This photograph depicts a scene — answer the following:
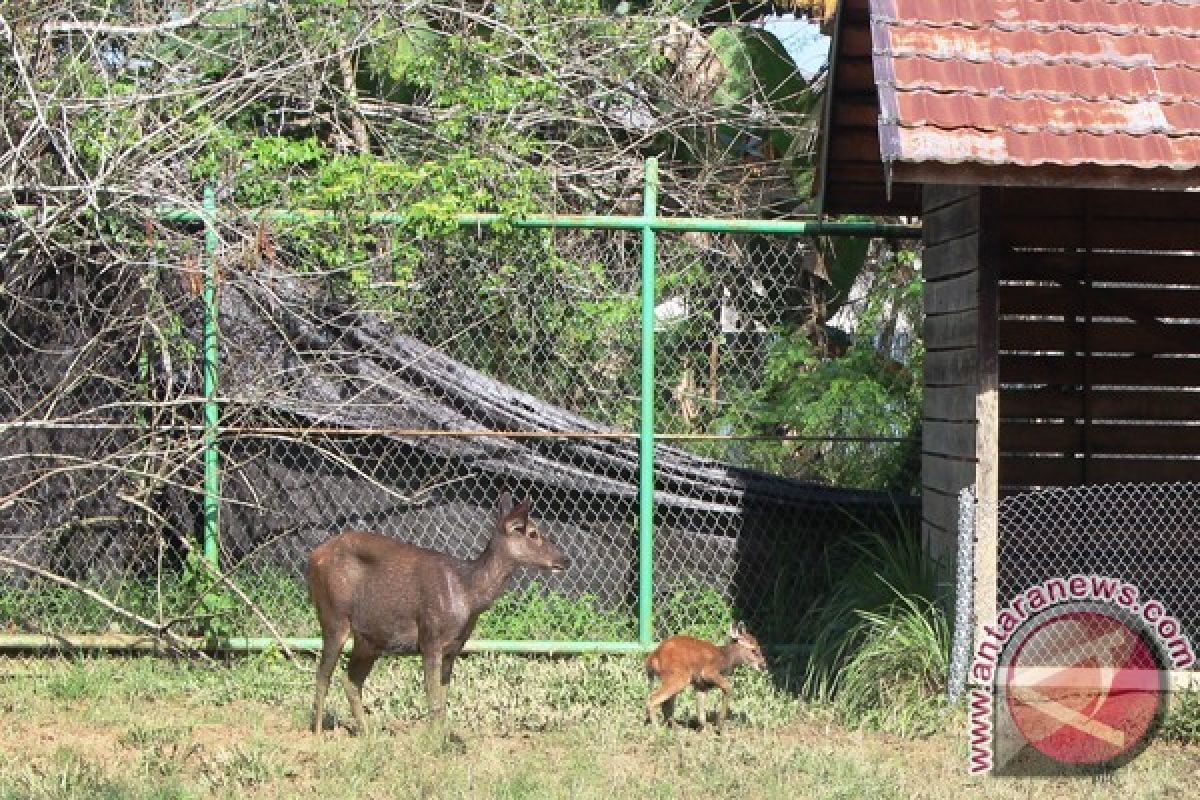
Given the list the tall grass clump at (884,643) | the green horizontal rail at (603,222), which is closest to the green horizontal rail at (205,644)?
the tall grass clump at (884,643)

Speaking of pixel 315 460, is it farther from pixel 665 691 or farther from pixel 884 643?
pixel 884 643

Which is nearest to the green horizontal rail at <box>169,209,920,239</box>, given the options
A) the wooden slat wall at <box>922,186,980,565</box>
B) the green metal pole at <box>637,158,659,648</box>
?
the green metal pole at <box>637,158,659,648</box>

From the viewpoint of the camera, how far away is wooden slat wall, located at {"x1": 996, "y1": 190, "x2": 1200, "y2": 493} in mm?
10250

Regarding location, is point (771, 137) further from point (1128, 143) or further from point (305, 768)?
point (305, 768)

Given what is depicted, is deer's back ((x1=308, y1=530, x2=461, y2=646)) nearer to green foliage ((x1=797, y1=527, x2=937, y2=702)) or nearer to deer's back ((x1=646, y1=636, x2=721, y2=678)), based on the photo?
deer's back ((x1=646, y1=636, x2=721, y2=678))

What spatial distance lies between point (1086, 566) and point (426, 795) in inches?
224

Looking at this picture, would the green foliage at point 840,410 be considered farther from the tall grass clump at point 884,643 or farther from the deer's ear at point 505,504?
the deer's ear at point 505,504


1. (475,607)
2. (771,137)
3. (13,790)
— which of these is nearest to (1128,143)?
(475,607)

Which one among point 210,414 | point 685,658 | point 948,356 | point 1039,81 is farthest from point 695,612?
point 1039,81

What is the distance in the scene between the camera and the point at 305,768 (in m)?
6.89

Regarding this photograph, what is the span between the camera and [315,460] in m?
9.48

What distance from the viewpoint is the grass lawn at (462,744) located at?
6.53 m

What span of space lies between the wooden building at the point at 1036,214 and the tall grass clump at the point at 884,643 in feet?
0.96

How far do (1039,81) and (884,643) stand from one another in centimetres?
282
